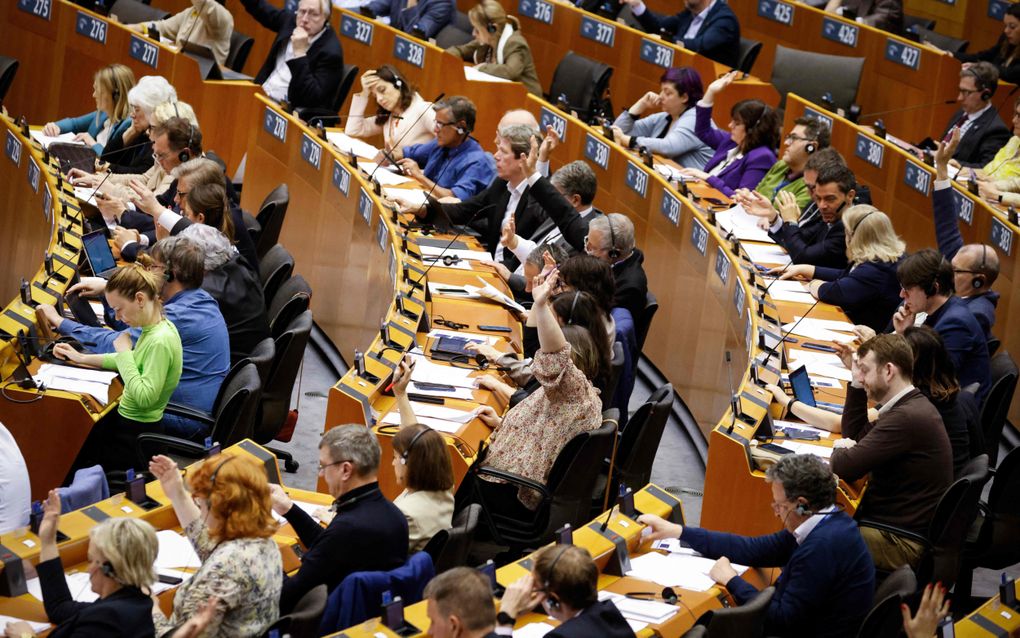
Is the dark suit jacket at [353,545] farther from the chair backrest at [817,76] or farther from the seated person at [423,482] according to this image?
the chair backrest at [817,76]

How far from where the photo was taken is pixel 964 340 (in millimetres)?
5863

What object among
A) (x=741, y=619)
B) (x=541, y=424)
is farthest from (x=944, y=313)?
(x=741, y=619)

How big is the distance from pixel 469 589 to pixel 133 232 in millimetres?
3676

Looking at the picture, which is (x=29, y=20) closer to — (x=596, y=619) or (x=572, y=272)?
(x=572, y=272)

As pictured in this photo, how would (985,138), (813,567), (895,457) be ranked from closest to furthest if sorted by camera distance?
(813,567) → (895,457) → (985,138)

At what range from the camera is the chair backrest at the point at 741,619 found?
393 cm

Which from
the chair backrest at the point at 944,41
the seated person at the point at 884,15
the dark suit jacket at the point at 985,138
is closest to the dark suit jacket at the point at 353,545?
the dark suit jacket at the point at 985,138

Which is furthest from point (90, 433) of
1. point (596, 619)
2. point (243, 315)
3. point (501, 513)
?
point (596, 619)

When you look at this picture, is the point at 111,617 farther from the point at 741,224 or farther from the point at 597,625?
the point at 741,224

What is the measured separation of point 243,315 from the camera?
604 centimetres

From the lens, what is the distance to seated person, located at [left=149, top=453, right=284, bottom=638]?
3734 millimetres

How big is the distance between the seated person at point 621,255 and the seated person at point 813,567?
206cm

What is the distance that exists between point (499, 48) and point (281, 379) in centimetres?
447

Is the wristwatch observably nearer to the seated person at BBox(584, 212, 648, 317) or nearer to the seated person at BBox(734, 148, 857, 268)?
the seated person at BBox(584, 212, 648, 317)
